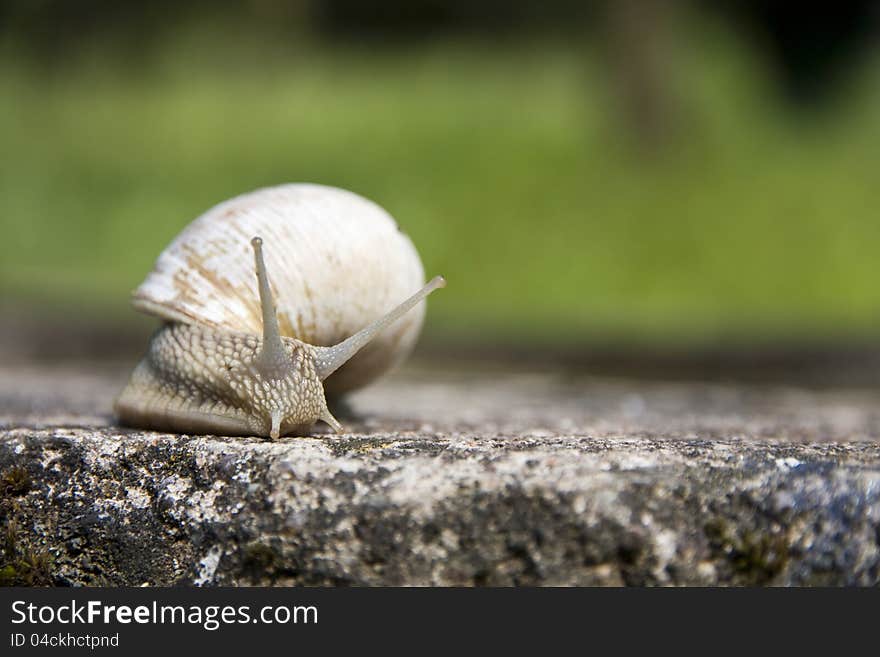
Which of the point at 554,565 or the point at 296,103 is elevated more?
the point at 296,103

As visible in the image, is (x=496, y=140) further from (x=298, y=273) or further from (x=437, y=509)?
(x=437, y=509)

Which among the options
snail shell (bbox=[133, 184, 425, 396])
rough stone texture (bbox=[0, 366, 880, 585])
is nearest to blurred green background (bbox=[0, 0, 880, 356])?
snail shell (bbox=[133, 184, 425, 396])

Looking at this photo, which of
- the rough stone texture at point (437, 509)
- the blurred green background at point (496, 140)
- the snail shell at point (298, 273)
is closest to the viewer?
the rough stone texture at point (437, 509)

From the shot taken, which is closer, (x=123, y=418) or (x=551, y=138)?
(x=123, y=418)

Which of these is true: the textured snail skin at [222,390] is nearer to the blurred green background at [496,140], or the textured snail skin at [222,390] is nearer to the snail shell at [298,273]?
the snail shell at [298,273]

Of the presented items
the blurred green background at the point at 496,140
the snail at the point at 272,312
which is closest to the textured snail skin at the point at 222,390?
the snail at the point at 272,312

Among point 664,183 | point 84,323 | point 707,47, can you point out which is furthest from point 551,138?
point 84,323

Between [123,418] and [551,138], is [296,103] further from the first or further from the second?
[123,418]
